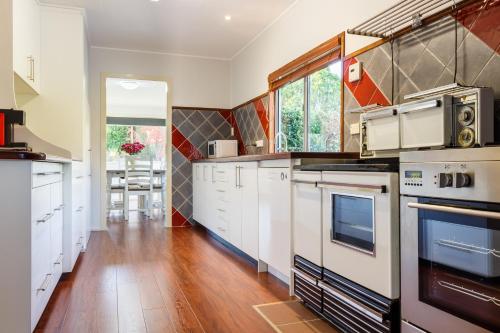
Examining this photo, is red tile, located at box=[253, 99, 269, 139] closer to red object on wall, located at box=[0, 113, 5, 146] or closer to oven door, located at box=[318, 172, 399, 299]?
oven door, located at box=[318, 172, 399, 299]

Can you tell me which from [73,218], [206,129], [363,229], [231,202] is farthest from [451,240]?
[206,129]

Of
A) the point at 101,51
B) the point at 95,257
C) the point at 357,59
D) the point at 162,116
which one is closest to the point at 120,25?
the point at 101,51

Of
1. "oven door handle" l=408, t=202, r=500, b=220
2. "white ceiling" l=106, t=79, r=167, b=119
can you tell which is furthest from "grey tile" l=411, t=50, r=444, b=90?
"white ceiling" l=106, t=79, r=167, b=119

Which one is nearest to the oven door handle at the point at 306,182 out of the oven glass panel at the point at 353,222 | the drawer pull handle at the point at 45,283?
the oven glass panel at the point at 353,222

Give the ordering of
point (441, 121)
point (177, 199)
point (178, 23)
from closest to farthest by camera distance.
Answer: point (441, 121)
point (178, 23)
point (177, 199)

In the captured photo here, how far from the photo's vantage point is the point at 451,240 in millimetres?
1316

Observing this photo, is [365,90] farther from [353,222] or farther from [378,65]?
[353,222]

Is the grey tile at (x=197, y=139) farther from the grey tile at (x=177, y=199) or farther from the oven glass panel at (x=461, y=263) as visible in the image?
the oven glass panel at (x=461, y=263)

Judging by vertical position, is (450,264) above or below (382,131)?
below

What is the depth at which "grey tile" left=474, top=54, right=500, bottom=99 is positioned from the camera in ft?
5.75

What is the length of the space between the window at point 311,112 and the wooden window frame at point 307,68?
0.05m

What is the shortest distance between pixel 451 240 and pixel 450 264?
0.27 ft

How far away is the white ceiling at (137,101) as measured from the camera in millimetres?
7988

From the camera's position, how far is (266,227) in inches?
111
